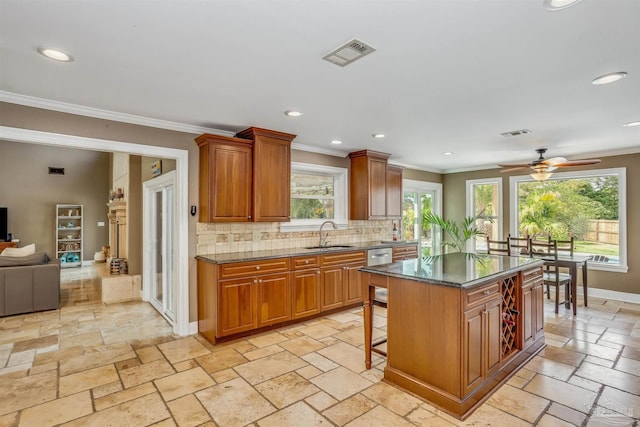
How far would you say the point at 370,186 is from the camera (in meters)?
5.49

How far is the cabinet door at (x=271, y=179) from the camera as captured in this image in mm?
4055

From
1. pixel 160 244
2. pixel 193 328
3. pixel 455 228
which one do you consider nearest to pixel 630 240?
pixel 455 228

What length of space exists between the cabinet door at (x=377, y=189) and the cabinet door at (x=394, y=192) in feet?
0.48

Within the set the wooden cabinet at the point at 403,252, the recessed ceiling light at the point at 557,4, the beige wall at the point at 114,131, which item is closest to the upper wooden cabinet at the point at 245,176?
the beige wall at the point at 114,131

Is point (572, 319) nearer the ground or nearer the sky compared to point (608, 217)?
nearer the ground

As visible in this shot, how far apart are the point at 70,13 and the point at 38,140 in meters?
1.81

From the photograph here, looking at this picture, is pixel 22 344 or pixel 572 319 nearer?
pixel 22 344

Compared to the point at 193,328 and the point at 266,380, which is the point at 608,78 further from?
the point at 193,328

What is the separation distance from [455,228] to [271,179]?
472cm

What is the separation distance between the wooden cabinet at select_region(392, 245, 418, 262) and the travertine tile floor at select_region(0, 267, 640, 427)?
57.2 inches

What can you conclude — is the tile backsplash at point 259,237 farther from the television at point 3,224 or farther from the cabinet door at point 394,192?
the television at point 3,224

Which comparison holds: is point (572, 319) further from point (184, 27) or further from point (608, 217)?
→ point (184, 27)

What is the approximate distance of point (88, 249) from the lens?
9734 mm

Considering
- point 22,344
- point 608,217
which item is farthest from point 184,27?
point 608,217
